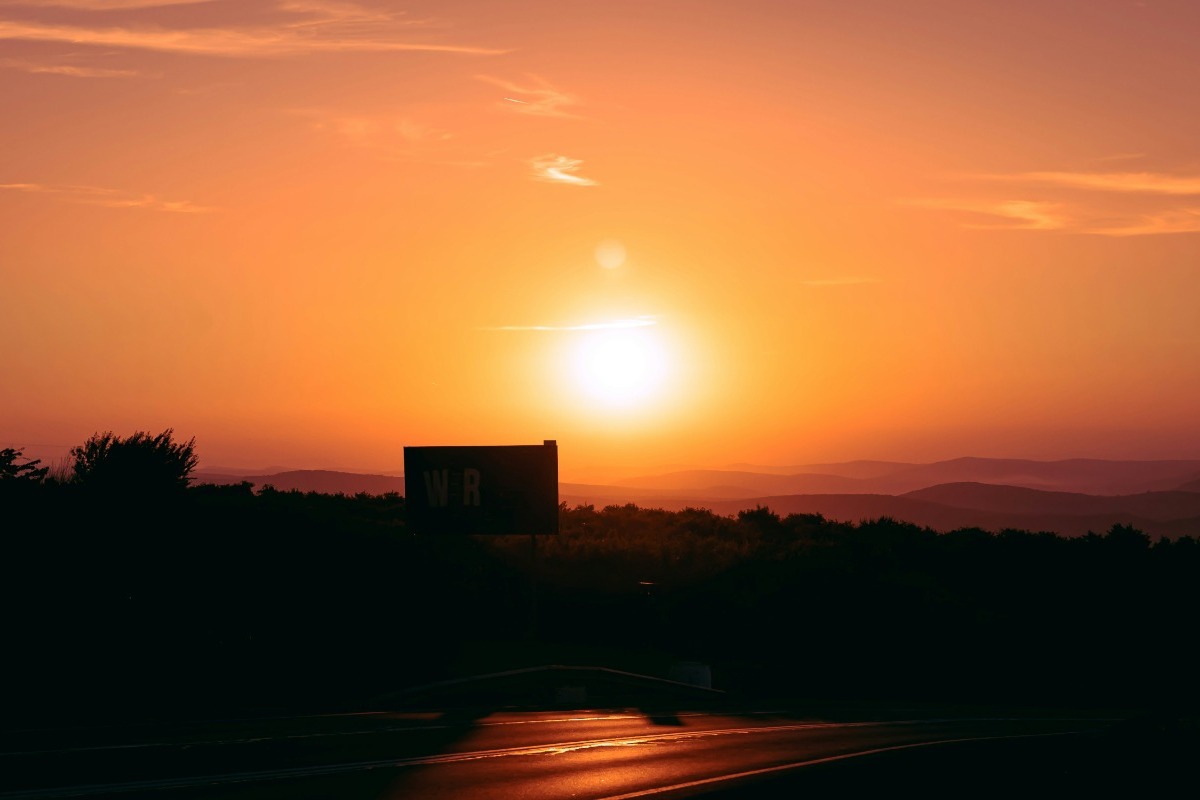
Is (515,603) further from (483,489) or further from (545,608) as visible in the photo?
(483,489)

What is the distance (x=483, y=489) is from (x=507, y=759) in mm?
18307

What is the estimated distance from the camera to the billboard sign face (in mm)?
35750

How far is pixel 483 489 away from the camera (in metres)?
36.2

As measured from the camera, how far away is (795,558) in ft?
190

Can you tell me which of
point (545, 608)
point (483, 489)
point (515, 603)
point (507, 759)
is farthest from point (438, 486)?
point (507, 759)

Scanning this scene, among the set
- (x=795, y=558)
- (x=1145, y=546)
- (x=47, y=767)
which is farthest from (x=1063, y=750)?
(x=1145, y=546)

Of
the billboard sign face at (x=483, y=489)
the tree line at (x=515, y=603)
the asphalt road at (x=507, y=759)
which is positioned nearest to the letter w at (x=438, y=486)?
the billboard sign face at (x=483, y=489)

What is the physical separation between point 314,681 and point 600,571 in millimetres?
21333

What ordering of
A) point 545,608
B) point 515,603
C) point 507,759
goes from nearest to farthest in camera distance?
point 507,759 < point 515,603 < point 545,608

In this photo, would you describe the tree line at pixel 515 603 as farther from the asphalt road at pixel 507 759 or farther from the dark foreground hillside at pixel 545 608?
the asphalt road at pixel 507 759

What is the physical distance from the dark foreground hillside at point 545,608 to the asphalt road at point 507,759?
3982 millimetres

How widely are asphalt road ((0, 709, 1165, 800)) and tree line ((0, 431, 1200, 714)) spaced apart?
4759 millimetres

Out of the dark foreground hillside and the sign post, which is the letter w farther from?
the dark foreground hillside

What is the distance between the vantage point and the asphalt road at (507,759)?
15266mm
